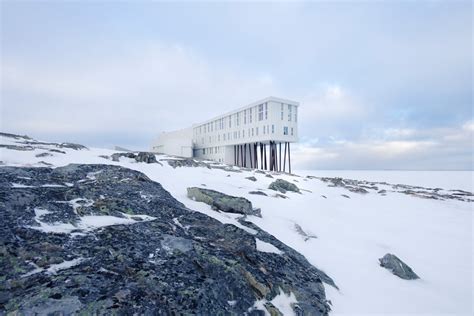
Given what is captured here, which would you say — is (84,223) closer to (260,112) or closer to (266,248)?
(266,248)

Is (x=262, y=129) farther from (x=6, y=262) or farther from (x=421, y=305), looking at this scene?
(x=6, y=262)

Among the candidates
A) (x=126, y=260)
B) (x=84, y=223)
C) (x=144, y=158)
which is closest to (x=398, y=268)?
(x=126, y=260)

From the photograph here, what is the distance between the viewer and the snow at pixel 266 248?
6.14 meters

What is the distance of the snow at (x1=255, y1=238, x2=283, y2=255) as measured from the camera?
614cm

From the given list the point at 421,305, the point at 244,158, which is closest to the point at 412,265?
the point at 421,305

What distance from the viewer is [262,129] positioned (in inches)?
1404

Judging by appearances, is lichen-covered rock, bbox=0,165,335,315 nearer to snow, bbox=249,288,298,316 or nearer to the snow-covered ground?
snow, bbox=249,288,298,316

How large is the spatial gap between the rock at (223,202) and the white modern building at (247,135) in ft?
84.7

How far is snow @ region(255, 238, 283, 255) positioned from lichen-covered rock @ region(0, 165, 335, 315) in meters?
0.18

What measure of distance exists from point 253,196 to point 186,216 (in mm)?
6152

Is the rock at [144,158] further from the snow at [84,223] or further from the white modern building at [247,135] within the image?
the white modern building at [247,135]

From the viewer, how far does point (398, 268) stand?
7.27 meters

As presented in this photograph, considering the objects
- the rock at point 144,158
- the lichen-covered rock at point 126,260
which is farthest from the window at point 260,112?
the lichen-covered rock at point 126,260

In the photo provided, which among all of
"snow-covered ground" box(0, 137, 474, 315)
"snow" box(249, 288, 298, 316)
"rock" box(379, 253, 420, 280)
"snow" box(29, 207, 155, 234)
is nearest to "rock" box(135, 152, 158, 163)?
"snow-covered ground" box(0, 137, 474, 315)
